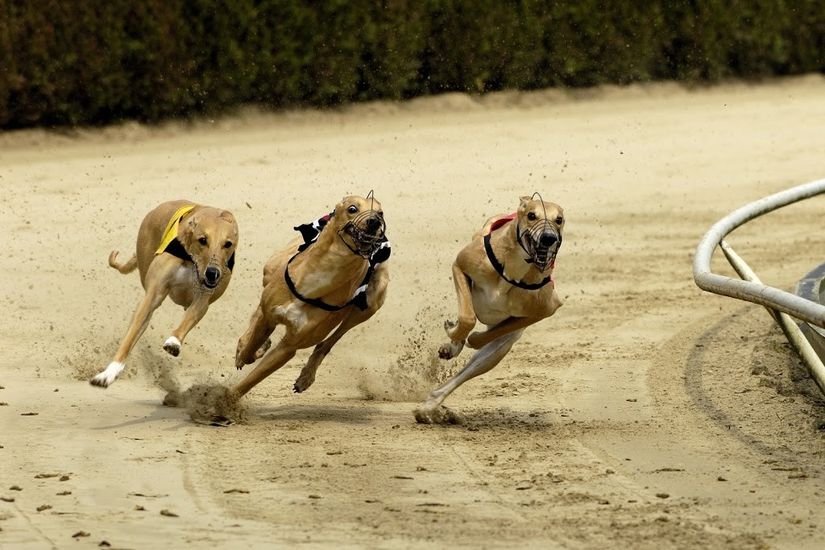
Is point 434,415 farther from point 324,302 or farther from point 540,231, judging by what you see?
point 540,231

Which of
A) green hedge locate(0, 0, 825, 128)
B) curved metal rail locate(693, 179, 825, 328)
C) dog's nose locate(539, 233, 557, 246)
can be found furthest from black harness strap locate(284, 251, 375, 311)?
green hedge locate(0, 0, 825, 128)

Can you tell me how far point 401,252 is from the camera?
9.56 metres

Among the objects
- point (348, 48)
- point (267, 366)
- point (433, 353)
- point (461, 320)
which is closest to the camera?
point (461, 320)

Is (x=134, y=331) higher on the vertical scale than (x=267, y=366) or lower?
higher

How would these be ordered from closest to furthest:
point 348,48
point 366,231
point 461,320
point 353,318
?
point 366,231 < point 461,320 < point 353,318 < point 348,48

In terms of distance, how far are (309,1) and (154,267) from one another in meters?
5.53

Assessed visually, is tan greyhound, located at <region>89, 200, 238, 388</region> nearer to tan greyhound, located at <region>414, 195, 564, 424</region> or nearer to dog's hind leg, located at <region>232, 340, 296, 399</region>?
dog's hind leg, located at <region>232, 340, 296, 399</region>

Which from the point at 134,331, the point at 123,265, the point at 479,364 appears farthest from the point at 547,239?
the point at 123,265

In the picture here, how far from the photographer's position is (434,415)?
632 cm

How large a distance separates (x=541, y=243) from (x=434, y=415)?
0.87 m

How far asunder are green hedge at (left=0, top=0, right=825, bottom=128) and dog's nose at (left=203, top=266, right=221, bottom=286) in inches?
187

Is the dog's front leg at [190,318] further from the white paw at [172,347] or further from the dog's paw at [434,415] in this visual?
the dog's paw at [434,415]

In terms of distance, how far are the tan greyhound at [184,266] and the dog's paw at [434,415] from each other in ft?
3.06

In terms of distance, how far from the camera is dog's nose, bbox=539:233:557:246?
5883mm
